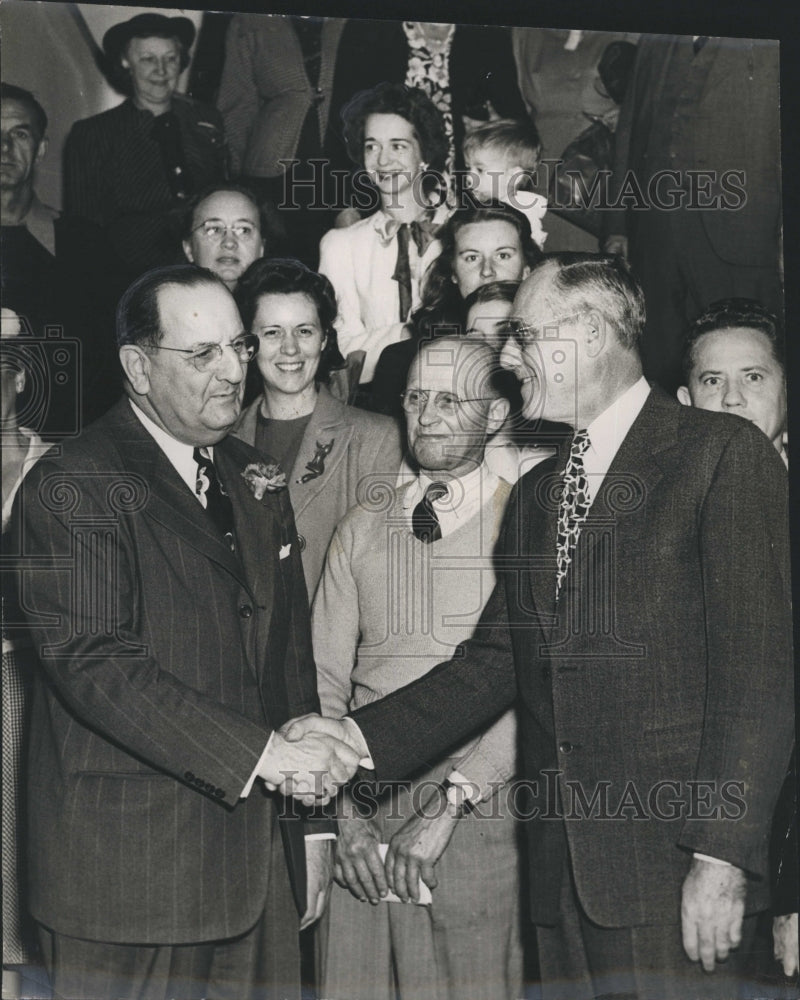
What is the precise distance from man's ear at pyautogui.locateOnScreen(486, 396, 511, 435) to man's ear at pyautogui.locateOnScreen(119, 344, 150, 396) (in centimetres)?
100

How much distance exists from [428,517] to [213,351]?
2.59 ft

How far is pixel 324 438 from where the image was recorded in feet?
13.4

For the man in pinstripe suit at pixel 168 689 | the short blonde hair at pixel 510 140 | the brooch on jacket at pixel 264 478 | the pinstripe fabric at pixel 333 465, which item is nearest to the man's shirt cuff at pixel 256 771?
the man in pinstripe suit at pixel 168 689

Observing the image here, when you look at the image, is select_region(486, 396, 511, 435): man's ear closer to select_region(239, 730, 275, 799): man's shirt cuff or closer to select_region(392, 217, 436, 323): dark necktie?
select_region(392, 217, 436, 323): dark necktie

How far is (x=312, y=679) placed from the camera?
3994mm

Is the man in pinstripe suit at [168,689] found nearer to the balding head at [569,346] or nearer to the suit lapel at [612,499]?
the suit lapel at [612,499]

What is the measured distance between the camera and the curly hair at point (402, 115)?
4145 mm

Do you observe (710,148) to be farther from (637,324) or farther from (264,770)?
(264,770)

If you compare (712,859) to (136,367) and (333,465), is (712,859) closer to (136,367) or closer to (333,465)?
(333,465)

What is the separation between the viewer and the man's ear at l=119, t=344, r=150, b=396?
398 cm

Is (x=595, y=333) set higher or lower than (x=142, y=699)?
higher

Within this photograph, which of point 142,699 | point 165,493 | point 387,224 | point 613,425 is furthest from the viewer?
point 387,224

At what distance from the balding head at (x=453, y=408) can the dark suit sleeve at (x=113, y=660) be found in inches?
30.9

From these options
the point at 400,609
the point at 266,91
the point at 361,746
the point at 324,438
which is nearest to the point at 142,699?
the point at 361,746
